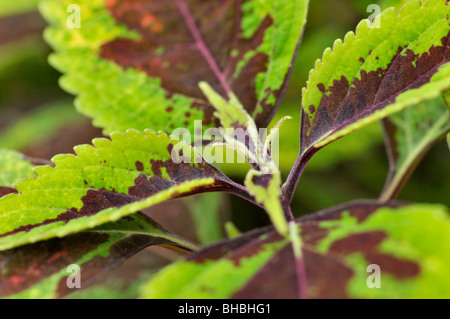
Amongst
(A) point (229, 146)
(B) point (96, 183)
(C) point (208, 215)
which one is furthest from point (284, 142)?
(B) point (96, 183)

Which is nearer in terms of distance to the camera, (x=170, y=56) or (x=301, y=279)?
(x=301, y=279)

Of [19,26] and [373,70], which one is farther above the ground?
[19,26]

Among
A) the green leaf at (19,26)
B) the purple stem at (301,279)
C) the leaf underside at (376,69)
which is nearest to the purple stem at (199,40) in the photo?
the leaf underside at (376,69)

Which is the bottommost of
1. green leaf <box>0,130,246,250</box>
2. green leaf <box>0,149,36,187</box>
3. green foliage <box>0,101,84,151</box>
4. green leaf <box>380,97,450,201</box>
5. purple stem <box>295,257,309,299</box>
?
purple stem <box>295,257,309,299</box>

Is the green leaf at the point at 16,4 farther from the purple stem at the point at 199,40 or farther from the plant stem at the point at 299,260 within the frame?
the plant stem at the point at 299,260

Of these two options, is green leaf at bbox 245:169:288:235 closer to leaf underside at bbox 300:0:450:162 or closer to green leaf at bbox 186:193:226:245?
leaf underside at bbox 300:0:450:162

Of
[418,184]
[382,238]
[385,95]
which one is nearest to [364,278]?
[382,238]

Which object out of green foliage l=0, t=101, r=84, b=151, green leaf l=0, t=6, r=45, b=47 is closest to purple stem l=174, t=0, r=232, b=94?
green foliage l=0, t=101, r=84, b=151

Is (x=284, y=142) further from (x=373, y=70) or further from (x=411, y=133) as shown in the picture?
(x=373, y=70)
